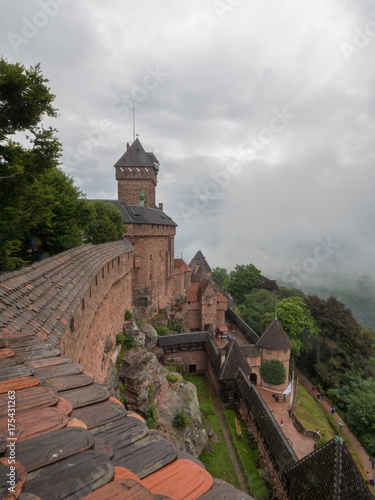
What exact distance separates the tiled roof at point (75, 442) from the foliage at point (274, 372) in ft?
74.6

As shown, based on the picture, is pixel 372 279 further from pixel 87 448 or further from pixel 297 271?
pixel 87 448

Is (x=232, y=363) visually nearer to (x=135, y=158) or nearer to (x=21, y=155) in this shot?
(x=21, y=155)

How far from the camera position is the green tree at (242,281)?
157ft

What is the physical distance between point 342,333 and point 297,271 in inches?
3493

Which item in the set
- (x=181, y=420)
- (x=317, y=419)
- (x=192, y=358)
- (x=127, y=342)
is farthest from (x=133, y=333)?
(x=317, y=419)

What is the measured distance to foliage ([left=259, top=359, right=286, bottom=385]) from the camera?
22000mm

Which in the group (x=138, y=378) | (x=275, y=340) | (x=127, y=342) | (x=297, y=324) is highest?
(x=127, y=342)

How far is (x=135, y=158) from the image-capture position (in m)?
29.6

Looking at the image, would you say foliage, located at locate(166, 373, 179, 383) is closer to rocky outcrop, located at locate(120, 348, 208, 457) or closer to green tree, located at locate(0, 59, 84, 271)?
rocky outcrop, located at locate(120, 348, 208, 457)

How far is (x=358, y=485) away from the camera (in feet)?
29.2

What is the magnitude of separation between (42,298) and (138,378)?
29.9 feet

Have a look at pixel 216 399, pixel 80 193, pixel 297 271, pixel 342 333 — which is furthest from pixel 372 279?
pixel 80 193

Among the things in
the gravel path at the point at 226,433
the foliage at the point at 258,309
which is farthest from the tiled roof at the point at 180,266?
the gravel path at the point at 226,433

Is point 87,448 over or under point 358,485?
over
